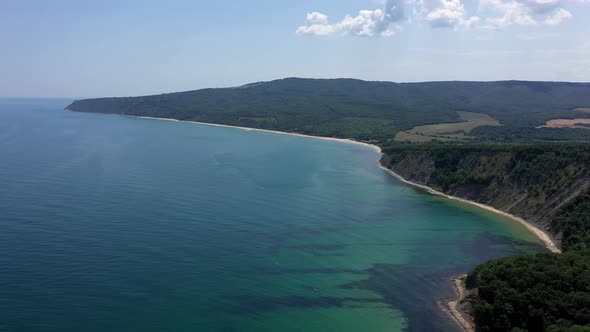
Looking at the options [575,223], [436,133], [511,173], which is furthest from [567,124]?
[575,223]

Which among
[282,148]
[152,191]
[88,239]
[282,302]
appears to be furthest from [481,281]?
[282,148]

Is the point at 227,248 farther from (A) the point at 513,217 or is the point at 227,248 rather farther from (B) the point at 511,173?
(B) the point at 511,173

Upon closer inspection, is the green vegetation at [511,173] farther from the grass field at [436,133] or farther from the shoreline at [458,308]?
the grass field at [436,133]

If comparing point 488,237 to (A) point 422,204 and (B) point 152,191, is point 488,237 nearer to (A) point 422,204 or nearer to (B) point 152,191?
(A) point 422,204

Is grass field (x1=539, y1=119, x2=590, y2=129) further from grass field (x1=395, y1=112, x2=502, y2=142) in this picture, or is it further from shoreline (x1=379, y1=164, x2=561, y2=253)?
shoreline (x1=379, y1=164, x2=561, y2=253)

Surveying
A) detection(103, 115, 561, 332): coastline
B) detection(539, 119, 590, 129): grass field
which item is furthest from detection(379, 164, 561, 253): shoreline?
detection(539, 119, 590, 129): grass field

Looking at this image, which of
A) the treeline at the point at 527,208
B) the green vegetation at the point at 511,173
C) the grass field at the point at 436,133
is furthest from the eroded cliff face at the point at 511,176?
the grass field at the point at 436,133
